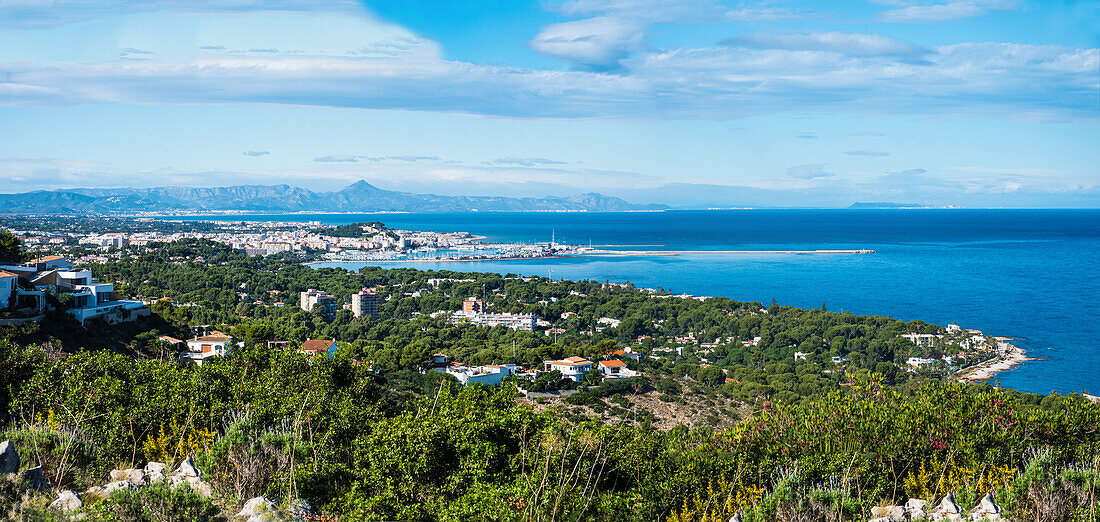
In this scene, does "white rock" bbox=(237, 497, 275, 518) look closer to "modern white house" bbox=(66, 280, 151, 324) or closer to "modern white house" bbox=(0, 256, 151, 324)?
"modern white house" bbox=(0, 256, 151, 324)

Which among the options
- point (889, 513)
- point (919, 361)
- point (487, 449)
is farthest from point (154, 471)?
point (919, 361)

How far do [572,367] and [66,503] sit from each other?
14276mm

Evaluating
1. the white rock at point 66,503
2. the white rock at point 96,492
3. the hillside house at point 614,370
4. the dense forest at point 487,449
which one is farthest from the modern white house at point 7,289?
the hillside house at point 614,370

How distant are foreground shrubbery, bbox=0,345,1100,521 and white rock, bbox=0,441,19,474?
453 millimetres

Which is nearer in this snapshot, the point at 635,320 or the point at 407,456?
the point at 407,456

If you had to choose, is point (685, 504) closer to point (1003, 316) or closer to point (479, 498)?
point (479, 498)

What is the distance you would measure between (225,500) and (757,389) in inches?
587

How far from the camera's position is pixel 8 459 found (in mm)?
4629

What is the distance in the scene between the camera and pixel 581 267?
57031mm

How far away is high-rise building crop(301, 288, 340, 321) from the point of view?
31.4m

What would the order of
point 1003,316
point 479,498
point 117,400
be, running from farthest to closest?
point 1003,316 < point 117,400 < point 479,498

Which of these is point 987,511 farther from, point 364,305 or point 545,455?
point 364,305

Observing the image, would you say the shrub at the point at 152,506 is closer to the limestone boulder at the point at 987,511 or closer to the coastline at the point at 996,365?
the limestone boulder at the point at 987,511

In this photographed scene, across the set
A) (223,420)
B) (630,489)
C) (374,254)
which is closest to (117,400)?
(223,420)
